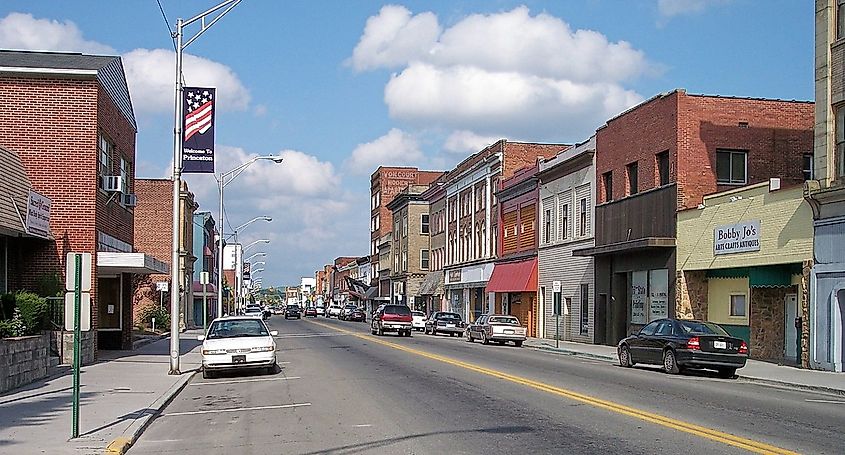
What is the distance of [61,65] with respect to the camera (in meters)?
27.9

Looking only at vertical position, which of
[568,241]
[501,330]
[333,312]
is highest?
[568,241]

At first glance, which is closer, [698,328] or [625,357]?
[698,328]

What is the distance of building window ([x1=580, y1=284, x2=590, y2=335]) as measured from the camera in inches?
1734

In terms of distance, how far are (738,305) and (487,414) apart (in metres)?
19.7

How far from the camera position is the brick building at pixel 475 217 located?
61531 millimetres

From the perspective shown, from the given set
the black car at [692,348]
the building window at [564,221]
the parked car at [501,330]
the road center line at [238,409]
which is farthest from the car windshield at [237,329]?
the building window at [564,221]

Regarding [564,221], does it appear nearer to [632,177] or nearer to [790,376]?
[632,177]

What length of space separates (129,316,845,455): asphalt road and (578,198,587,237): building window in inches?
820

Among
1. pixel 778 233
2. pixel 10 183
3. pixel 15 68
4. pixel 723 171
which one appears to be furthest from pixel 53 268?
pixel 723 171

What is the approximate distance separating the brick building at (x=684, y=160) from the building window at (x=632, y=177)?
1.86 feet

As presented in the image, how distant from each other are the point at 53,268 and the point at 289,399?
11494 mm

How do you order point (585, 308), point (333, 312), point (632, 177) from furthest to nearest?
point (333, 312), point (585, 308), point (632, 177)

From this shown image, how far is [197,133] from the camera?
77.2 feet

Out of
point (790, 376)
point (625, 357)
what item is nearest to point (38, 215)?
point (625, 357)
